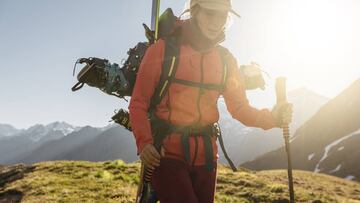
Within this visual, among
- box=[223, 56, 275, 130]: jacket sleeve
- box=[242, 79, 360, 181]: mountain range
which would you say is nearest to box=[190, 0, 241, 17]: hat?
box=[223, 56, 275, 130]: jacket sleeve

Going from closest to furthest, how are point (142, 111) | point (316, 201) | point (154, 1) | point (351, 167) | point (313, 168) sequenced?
1. point (142, 111)
2. point (154, 1)
3. point (316, 201)
4. point (351, 167)
5. point (313, 168)

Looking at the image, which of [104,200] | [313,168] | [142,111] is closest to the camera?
[142,111]

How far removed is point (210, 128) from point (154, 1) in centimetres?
301

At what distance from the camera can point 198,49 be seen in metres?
5.31

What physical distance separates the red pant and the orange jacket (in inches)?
5.0

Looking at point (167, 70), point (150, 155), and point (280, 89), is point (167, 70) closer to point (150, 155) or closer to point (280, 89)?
point (150, 155)

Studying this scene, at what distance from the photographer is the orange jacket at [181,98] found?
15.9 ft

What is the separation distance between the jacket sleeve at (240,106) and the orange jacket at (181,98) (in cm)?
3

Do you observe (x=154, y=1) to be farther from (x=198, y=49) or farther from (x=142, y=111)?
(x=142, y=111)

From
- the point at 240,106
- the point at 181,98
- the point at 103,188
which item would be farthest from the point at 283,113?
the point at 103,188

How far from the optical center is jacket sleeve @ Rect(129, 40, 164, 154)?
4.67 metres

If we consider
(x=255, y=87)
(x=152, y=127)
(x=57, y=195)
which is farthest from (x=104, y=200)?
(x=152, y=127)

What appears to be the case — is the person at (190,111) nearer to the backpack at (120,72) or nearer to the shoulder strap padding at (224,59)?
the shoulder strap padding at (224,59)

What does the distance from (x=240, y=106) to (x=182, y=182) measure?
170 cm
